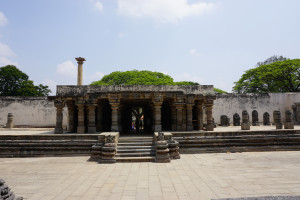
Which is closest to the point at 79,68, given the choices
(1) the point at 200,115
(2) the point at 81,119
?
(2) the point at 81,119

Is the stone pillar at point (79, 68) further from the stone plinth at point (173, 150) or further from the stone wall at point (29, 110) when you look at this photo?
the stone plinth at point (173, 150)

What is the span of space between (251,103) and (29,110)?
27.0m

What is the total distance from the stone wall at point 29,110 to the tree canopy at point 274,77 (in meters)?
29.5

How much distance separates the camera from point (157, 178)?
5.96 m

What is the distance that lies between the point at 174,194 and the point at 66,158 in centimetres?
593

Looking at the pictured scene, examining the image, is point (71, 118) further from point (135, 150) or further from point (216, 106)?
point (216, 106)

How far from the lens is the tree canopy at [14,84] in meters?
35.3

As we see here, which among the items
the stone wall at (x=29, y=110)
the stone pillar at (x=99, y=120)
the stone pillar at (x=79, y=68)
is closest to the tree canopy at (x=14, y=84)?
the stone wall at (x=29, y=110)

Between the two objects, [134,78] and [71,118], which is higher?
[134,78]

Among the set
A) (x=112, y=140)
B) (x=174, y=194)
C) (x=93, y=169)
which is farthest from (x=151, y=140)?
(x=174, y=194)

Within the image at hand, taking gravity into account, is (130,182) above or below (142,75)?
below

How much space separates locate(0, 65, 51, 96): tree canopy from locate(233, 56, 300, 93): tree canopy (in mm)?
35575

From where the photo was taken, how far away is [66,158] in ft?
29.5

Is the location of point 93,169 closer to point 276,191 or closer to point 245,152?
point 276,191
